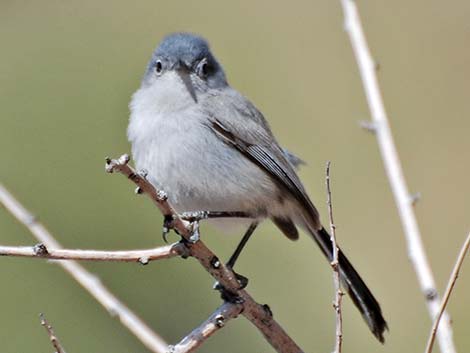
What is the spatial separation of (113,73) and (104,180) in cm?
69

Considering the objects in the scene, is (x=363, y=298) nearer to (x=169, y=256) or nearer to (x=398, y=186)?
(x=398, y=186)

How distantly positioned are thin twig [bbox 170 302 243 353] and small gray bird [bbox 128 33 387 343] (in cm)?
43

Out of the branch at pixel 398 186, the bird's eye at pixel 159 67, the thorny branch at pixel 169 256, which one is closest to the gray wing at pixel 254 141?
the bird's eye at pixel 159 67

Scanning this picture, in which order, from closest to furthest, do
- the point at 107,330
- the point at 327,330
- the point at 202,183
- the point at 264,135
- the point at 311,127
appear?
the point at 202,183 → the point at 264,135 → the point at 107,330 → the point at 327,330 → the point at 311,127

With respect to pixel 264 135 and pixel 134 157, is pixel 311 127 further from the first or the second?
pixel 134 157

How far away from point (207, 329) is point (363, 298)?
871 mm

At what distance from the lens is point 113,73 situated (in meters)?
4.62

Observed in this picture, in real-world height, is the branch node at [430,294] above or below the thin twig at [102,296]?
below

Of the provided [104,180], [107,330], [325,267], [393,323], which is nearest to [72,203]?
[104,180]

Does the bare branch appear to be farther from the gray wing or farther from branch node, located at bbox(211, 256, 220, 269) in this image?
the gray wing

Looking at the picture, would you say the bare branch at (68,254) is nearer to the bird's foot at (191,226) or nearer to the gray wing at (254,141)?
the bird's foot at (191,226)

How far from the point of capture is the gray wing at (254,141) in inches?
118

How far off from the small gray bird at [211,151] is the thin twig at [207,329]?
0.43m

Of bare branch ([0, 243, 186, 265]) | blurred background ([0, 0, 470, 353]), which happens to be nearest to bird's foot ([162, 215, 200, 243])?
bare branch ([0, 243, 186, 265])
